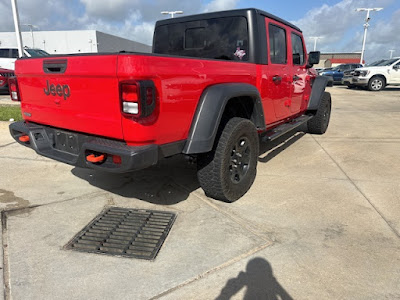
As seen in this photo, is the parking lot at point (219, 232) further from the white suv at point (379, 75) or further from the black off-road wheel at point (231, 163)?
the white suv at point (379, 75)

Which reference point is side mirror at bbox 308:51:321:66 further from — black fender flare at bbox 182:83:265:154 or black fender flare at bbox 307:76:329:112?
black fender flare at bbox 182:83:265:154

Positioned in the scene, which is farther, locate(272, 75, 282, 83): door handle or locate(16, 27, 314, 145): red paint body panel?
locate(272, 75, 282, 83): door handle

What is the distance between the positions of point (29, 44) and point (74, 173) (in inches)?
2336

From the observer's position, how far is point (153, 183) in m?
3.81

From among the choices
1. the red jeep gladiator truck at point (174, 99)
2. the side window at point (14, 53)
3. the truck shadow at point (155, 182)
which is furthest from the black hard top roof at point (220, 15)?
the side window at point (14, 53)

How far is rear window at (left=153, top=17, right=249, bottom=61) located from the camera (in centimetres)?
362

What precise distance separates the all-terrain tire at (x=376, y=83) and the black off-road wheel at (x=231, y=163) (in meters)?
16.3

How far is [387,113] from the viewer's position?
9219 millimetres

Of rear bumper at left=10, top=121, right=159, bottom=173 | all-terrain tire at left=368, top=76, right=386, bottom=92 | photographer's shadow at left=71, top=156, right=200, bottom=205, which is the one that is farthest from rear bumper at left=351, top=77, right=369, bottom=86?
rear bumper at left=10, top=121, right=159, bottom=173

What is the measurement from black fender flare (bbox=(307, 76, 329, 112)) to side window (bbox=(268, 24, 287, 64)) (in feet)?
5.31

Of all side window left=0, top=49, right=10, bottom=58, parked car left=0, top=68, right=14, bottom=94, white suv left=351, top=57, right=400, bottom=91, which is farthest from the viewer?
white suv left=351, top=57, right=400, bottom=91

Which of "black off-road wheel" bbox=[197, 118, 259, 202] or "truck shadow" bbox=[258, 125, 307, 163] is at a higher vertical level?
"black off-road wheel" bbox=[197, 118, 259, 202]

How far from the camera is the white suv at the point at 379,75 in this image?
16.0 m

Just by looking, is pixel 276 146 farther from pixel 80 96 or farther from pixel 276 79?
pixel 80 96
